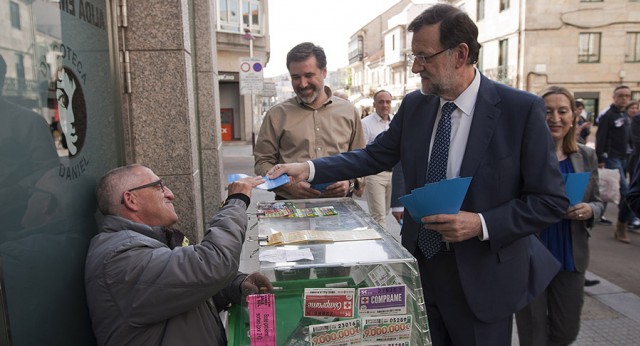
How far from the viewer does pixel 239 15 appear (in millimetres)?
27312

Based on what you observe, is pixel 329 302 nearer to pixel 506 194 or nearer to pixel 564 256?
pixel 506 194

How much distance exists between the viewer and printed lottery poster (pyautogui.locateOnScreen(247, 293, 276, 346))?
1.74m

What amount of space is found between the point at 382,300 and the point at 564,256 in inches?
72.5

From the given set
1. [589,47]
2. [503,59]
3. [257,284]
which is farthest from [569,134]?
[589,47]

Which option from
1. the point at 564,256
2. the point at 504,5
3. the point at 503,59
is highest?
the point at 504,5

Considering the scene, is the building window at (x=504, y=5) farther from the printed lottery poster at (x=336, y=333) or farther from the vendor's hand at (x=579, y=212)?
A: the printed lottery poster at (x=336, y=333)

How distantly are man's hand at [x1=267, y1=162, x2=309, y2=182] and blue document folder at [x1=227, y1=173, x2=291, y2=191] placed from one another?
0.06m

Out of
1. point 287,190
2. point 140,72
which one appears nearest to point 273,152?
point 287,190

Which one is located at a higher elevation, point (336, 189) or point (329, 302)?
point (336, 189)

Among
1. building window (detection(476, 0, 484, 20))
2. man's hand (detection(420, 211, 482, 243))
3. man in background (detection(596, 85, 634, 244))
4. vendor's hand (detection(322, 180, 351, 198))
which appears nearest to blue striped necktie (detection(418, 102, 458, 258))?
man's hand (detection(420, 211, 482, 243))

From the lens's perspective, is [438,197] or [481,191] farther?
[481,191]

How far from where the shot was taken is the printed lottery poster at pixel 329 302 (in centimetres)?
174

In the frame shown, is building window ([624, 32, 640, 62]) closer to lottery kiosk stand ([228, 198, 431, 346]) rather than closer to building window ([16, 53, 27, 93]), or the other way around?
lottery kiosk stand ([228, 198, 431, 346])

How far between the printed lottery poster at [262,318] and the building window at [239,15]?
1024 inches
